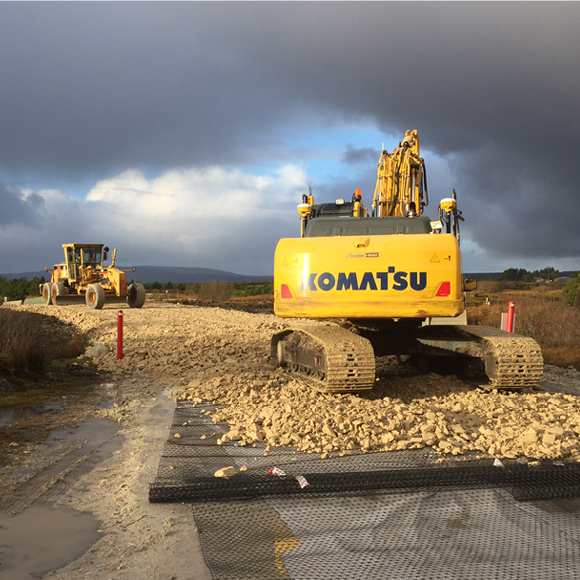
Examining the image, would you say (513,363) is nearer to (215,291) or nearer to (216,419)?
(216,419)

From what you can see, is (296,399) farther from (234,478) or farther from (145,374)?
(145,374)

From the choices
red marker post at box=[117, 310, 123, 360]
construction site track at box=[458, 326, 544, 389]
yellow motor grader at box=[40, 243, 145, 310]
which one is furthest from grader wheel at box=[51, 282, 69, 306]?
construction site track at box=[458, 326, 544, 389]

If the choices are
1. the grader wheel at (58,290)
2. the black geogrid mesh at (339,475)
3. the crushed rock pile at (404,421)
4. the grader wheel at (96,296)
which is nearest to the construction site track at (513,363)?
the crushed rock pile at (404,421)

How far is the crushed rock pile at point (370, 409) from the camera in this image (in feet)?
17.7

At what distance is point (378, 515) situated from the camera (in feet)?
13.1

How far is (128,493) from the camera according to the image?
4461 mm

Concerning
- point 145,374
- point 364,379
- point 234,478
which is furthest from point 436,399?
point 145,374

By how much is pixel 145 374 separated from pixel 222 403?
3189mm

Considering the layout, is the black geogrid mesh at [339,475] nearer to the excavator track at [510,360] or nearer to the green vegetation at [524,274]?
the excavator track at [510,360]

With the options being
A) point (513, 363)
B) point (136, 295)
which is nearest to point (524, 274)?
point (136, 295)

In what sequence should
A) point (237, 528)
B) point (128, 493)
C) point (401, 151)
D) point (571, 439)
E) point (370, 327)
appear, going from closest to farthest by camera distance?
1. point (237, 528)
2. point (128, 493)
3. point (571, 439)
4. point (370, 327)
5. point (401, 151)

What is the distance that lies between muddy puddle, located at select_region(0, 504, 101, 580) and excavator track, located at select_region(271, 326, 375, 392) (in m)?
3.33

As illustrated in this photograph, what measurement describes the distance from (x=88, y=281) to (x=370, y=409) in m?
20.2

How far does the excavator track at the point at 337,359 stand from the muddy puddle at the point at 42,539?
3.33 meters
